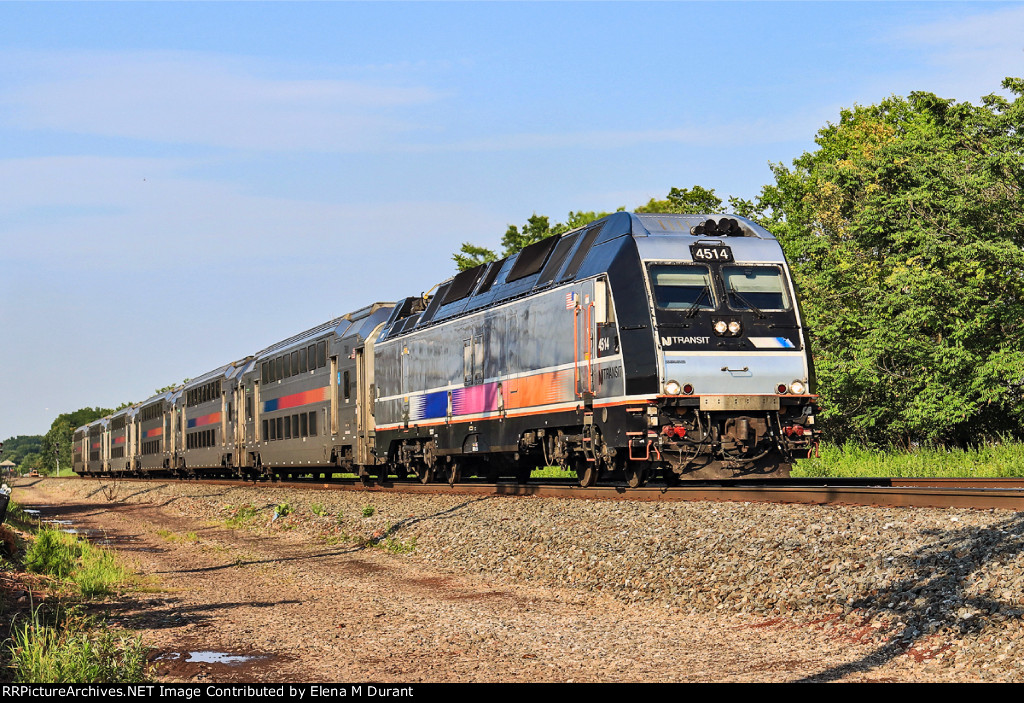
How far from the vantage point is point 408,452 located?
2553 centimetres

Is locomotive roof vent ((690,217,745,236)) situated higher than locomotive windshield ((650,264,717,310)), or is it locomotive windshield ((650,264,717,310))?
A: locomotive roof vent ((690,217,745,236))

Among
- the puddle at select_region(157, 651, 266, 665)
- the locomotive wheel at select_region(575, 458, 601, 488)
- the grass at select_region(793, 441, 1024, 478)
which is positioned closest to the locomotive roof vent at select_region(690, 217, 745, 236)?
the locomotive wheel at select_region(575, 458, 601, 488)

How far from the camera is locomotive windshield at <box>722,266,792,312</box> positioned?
16.3 meters

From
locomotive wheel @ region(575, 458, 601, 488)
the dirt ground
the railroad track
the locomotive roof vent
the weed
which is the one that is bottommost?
the dirt ground

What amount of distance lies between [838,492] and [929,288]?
12638mm

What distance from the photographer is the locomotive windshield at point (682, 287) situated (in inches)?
630

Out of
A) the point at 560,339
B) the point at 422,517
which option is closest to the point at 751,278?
the point at 560,339

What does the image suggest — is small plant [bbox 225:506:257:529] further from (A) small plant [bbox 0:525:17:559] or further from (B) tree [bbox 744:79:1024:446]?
(B) tree [bbox 744:79:1024:446]

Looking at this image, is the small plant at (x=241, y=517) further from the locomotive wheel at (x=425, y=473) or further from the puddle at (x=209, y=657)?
the puddle at (x=209, y=657)

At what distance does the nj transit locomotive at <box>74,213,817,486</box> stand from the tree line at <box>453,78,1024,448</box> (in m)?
8.80

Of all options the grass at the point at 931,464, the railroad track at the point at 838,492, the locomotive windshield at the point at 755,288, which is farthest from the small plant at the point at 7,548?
the grass at the point at 931,464
